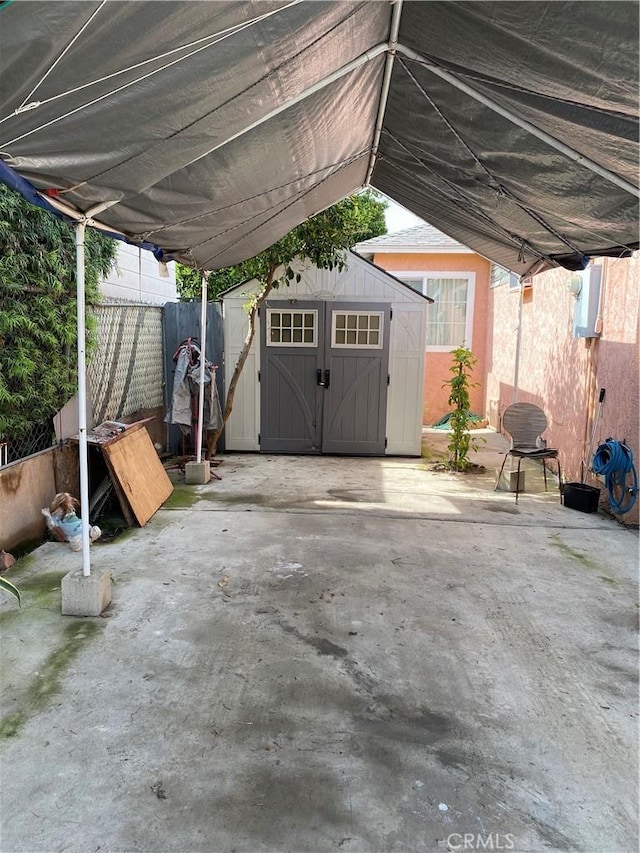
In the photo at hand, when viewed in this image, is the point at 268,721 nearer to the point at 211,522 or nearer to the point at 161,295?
the point at 211,522

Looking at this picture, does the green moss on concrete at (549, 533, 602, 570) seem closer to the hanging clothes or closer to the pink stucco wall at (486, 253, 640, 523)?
the pink stucco wall at (486, 253, 640, 523)

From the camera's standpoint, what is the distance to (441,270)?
10.7m

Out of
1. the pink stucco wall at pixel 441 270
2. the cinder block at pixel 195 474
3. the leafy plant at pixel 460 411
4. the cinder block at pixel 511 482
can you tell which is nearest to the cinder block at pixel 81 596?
the cinder block at pixel 195 474

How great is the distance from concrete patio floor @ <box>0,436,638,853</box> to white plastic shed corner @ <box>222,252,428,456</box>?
10.7 ft

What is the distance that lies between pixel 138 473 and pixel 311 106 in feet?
11.6

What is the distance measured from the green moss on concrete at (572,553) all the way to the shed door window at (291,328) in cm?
416

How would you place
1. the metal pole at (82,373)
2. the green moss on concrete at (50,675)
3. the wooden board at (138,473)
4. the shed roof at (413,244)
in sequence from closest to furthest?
the green moss on concrete at (50,675) → the metal pole at (82,373) → the wooden board at (138,473) → the shed roof at (413,244)

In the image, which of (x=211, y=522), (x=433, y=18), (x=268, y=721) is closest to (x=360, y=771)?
(x=268, y=721)

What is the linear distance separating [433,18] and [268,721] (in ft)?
9.21

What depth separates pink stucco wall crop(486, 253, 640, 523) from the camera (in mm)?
5098

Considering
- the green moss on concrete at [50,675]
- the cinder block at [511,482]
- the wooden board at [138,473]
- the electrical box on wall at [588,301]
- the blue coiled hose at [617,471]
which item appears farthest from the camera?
the cinder block at [511,482]

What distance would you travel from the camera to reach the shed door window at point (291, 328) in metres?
7.77

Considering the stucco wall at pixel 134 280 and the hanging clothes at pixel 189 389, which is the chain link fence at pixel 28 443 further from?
the hanging clothes at pixel 189 389

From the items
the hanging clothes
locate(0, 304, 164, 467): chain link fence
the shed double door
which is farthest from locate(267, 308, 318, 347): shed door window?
locate(0, 304, 164, 467): chain link fence
